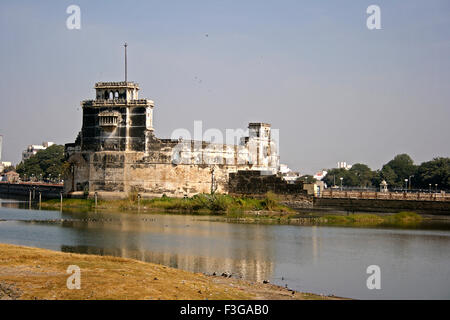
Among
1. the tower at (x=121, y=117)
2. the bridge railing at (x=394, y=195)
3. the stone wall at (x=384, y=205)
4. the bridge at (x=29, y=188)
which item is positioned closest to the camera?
the stone wall at (x=384, y=205)

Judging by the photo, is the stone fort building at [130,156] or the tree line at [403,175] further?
the tree line at [403,175]

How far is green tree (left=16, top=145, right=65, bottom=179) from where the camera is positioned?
154 m

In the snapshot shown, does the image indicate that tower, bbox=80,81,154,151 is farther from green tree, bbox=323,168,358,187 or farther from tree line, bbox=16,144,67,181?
green tree, bbox=323,168,358,187

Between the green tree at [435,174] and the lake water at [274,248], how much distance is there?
6022 centimetres

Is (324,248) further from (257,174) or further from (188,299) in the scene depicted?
(257,174)

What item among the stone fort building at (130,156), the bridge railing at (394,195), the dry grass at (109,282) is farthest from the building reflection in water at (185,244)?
the bridge railing at (394,195)

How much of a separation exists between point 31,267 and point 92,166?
4754 centimetres

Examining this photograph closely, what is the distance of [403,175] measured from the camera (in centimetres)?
13525

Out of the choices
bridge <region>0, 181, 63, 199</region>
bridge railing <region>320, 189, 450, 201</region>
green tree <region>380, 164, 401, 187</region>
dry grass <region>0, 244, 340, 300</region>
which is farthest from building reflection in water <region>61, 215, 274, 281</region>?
green tree <region>380, 164, 401, 187</region>

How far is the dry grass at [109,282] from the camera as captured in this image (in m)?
21.2

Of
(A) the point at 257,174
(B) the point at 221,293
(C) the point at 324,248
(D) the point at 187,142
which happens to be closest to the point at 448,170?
(A) the point at 257,174

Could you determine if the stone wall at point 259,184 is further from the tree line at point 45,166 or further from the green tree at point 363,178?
the tree line at point 45,166

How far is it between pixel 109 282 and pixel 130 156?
48941 mm
